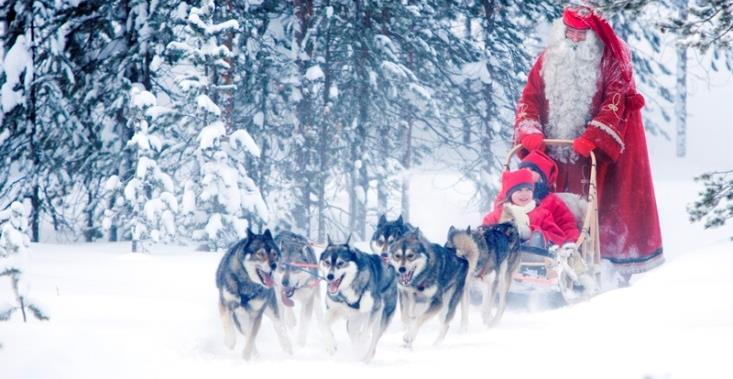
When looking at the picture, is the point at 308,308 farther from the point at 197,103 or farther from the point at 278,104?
the point at 278,104

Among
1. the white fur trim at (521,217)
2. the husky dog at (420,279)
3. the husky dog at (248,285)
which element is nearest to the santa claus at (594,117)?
the white fur trim at (521,217)

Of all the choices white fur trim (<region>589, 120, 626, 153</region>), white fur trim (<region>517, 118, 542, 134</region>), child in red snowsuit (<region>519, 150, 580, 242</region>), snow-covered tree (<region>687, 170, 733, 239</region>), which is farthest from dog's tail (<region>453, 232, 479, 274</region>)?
snow-covered tree (<region>687, 170, 733, 239</region>)

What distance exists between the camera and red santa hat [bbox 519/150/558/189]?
370 inches

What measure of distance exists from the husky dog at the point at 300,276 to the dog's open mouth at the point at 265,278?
0.63m

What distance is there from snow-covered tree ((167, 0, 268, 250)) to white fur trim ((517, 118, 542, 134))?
452 cm

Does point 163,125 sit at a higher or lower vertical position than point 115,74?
lower

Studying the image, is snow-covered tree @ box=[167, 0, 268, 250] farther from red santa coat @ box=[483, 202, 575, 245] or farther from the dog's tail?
the dog's tail

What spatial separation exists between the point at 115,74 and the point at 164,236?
359cm

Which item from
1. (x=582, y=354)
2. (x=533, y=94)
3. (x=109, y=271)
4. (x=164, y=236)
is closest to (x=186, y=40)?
(x=164, y=236)

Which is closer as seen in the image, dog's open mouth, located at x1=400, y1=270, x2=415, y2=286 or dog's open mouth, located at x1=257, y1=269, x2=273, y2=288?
dog's open mouth, located at x1=257, y1=269, x2=273, y2=288

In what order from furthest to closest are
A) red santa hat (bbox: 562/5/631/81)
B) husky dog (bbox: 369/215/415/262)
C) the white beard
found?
the white beard, red santa hat (bbox: 562/5/631/81), husky dog (bbox: 369/215/415/262)

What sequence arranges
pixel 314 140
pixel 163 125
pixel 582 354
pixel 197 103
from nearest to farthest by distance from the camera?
pixel 582 354
pixel 197 103
pixel 163 125
pixel 314 140

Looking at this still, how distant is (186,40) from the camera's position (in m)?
13.0

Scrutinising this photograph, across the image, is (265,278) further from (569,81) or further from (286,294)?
(569,81)
